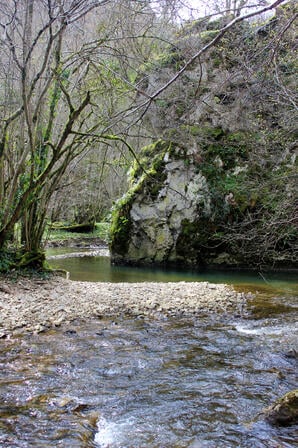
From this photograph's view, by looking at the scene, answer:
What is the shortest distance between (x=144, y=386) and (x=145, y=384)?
2.0 inches

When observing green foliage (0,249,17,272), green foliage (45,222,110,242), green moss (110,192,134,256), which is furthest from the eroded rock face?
green foliage (45,222,110,242)

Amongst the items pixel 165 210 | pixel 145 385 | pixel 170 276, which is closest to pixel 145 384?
pixel 145 385

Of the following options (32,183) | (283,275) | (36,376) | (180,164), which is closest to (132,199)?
(180,164)

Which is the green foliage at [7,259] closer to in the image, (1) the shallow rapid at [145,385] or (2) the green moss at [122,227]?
(1) the shallow rapid at [145,385]

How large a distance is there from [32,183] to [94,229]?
2109cm

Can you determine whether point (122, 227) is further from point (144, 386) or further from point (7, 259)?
point (144, 386)

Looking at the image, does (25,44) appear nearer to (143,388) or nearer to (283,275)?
(143,388)

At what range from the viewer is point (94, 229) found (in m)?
29.4

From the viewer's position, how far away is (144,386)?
4.08 metres

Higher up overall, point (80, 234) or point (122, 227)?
point (122, 227)

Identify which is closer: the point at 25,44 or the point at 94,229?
the point at 25,44

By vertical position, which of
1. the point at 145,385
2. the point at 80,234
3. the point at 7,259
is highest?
the point at 7,259

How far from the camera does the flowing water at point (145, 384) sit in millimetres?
3129

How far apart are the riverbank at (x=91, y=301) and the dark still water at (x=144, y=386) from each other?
52cm
